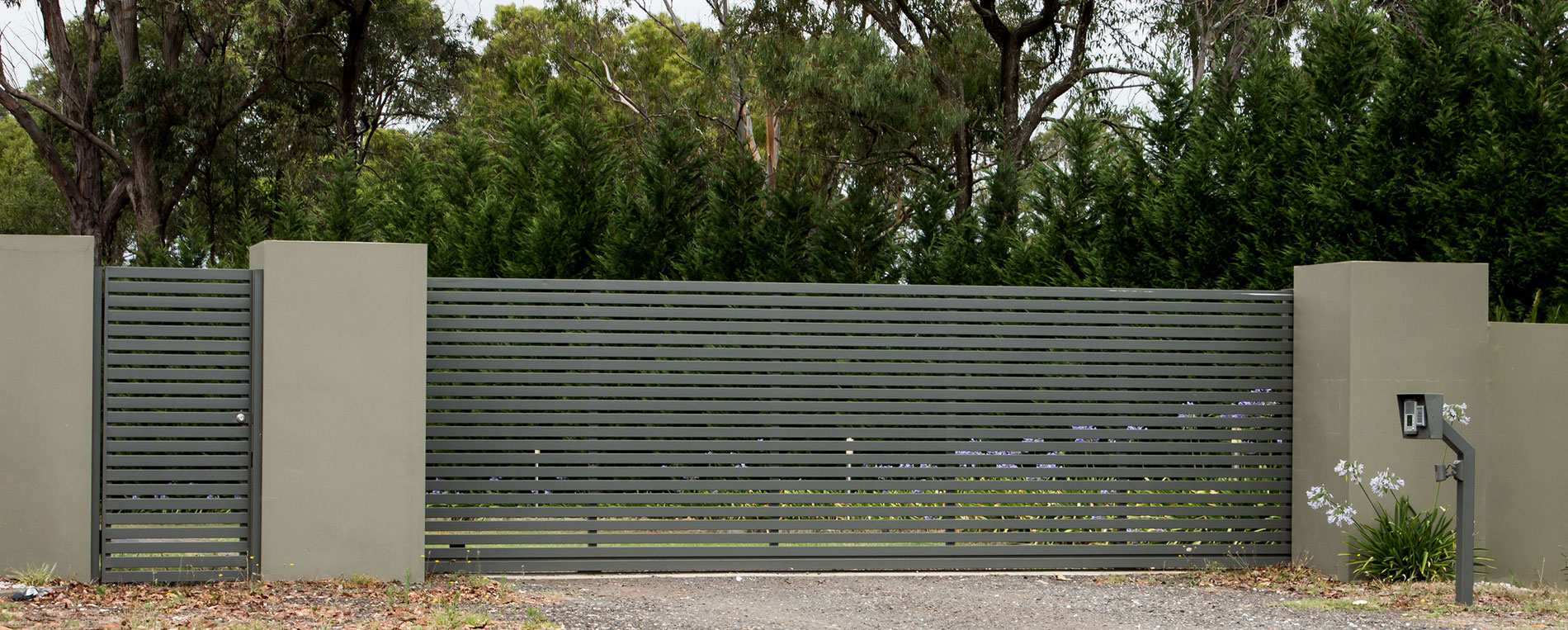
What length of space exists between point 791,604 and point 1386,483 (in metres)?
3.26

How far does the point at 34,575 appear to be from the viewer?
5.51 meters

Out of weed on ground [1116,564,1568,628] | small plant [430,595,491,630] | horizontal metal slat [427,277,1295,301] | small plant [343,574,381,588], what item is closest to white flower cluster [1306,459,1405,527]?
weed on ground [1116,564,1568,628]

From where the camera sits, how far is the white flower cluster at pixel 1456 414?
6202 mm

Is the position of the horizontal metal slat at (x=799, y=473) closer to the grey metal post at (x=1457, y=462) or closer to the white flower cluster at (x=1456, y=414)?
the white flower cluster at (x=1456, y=414)

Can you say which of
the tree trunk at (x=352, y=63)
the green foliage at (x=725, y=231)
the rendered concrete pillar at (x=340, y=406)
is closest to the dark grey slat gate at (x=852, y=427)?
the rendered concrete pillar at (x=340, y=406)

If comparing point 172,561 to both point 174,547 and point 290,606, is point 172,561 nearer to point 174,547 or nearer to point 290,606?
point 174,547

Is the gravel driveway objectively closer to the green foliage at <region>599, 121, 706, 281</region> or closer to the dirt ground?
the dirt ground

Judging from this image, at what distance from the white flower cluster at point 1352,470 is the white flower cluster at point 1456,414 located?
0.52 meters

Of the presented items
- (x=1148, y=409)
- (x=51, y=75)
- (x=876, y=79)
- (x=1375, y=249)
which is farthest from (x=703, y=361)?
(x=51, y=75)

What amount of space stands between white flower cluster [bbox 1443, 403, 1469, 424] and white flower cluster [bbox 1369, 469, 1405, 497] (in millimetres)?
415

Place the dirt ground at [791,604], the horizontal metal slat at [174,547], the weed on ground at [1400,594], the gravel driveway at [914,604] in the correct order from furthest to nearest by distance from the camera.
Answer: the horizontal metal slat at [174,547] < the weed on ground at [1400,594] < the gravel driveway at [914,604] < the dirt ground at [791,604]

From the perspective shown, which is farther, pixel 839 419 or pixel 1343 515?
pixel 839 419

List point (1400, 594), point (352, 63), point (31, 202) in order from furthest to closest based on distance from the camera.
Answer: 1. point (31, 202)
2. point (352, 63)
3. point (1400, 594)

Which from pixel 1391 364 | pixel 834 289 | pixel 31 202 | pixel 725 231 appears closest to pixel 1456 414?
pixel 1391 364
